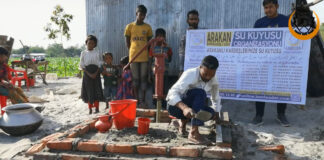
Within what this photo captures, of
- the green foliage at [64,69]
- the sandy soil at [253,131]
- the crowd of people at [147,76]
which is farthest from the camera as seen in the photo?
the green foliage at [64,69]

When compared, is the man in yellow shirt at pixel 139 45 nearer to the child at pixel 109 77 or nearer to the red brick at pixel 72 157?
the child at pixel 109 77

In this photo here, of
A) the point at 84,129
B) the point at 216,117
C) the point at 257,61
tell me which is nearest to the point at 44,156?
the point at 84,129

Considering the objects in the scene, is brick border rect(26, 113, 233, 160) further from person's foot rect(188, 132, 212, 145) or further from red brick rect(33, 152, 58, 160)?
person's foot rect(188, 132, 212, 145)

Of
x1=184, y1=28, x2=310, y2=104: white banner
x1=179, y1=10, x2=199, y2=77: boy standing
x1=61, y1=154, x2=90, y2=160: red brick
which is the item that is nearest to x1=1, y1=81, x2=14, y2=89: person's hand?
x1=61, y1=154, x2=90, y2=160: red brick

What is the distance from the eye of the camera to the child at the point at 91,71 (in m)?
4.52

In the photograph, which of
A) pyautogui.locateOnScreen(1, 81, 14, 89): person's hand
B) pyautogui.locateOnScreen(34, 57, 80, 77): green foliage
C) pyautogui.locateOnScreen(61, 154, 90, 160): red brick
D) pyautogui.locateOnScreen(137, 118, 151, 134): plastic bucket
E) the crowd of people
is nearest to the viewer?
pyautogui.locateOnScreen(61, 154, 90, 160): red brick

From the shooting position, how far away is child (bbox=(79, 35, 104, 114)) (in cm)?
452

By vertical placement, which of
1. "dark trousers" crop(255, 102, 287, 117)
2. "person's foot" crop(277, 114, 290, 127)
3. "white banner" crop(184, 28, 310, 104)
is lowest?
"person's foot" crop(277, 114, 290, 127)

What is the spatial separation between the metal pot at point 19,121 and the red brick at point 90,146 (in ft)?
4.84

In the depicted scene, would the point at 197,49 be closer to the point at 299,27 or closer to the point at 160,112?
the point at 160,112

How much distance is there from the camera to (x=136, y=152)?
2.40 meters

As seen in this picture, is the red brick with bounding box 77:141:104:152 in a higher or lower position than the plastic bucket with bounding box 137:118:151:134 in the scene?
lower

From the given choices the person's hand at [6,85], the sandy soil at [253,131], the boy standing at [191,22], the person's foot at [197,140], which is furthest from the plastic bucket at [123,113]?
the person's hand at [6,85]

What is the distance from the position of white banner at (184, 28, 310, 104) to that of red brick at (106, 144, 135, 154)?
2.19m
